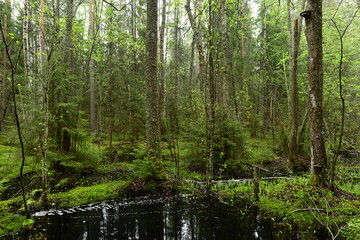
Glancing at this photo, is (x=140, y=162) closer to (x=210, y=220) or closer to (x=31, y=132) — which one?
(x=210, y=220)

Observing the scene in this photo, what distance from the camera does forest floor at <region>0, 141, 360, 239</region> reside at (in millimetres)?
4414

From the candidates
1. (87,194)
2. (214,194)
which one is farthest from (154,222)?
(87,194)

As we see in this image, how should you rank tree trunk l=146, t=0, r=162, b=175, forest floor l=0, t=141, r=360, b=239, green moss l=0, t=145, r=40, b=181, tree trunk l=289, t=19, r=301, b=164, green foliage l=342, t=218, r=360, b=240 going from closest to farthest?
1. green foliage l=342, t=218, r=360, b=240
2. forest floor l=0, t=141, r=360, b=239
3. tree trunk l=146, t=0, r=162, b=175
4. green moss l=0, t=145, r=40, b=181
5. tree trunk l=289, t=19, r=301, b=164

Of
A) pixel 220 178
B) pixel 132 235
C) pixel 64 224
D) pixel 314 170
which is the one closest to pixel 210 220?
pixel 132 235

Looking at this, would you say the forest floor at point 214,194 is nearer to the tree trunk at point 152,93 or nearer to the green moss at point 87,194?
the green moss at point 87,194

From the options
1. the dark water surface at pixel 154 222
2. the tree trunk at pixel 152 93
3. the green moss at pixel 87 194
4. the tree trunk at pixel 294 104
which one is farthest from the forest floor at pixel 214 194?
the tree trunk at pixel 152 93

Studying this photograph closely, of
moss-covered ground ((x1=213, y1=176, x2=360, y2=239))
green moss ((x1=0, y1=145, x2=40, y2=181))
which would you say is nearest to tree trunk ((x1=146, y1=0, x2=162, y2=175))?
moss-covered ground ((x1=213, y1=176, x2=360, y2=239))

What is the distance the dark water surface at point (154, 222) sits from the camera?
444 cm

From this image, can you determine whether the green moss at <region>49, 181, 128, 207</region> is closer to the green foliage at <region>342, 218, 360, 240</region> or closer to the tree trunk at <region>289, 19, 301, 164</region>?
the green foliage at <region>342, 218, 360, 240</region>

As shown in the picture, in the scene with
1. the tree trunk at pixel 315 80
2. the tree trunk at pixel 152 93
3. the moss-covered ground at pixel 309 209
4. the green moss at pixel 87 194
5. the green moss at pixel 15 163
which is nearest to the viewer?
the moss-covered ground at pixel 309 209

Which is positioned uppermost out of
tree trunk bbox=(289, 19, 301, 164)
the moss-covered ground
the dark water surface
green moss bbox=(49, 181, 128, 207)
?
tree trunk bbox=(289, 19, 301, 164)

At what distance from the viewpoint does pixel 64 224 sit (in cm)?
480

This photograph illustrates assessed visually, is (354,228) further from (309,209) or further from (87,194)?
(87,194)

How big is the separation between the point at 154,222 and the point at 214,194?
244 cm
